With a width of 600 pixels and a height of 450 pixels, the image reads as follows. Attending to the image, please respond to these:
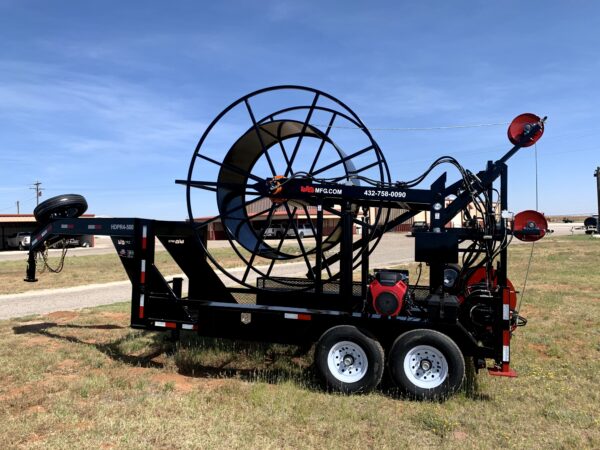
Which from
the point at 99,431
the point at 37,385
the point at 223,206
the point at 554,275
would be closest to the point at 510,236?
the point at 223,206

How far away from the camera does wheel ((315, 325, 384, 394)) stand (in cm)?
539

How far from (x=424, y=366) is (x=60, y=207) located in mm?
6119

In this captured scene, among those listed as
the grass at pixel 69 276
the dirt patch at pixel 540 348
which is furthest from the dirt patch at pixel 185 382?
the grass at pixel 69 276

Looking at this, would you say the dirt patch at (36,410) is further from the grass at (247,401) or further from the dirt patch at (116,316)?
the dirt patch at (116,316)

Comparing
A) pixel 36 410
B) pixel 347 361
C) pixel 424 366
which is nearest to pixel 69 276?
pixel 36 410

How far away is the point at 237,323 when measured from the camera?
6.18 meters

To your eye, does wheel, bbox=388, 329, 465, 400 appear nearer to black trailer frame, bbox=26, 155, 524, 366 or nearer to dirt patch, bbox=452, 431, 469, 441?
black trailer frame, bbox=26, 155, 524, 366

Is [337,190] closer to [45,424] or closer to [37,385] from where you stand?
[45,424]

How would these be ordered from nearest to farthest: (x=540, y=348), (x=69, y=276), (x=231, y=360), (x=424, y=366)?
(x=424, y=366) → (x=231, y=360) → (x=540, y=348) → (x=69, y=276)

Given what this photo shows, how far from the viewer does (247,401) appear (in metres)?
5.21

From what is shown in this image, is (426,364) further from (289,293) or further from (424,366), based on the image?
(289,293)

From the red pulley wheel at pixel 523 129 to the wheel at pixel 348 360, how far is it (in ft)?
9.74

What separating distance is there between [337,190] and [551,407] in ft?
10.7

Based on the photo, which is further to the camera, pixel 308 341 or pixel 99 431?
pixel 308 341
